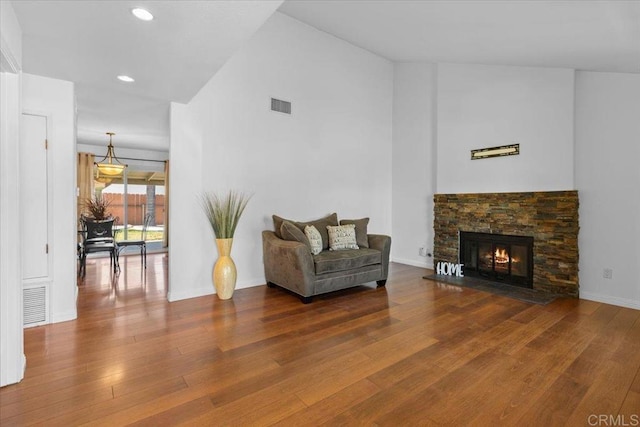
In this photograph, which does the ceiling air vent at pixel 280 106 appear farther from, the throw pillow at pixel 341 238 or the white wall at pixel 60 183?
the white wall at pixel 60 183

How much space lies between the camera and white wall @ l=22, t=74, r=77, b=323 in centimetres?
312

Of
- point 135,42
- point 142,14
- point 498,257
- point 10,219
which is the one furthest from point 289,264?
point 498,257

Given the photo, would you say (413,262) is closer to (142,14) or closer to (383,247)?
(383,247)

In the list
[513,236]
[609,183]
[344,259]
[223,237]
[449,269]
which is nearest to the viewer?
[609,183]

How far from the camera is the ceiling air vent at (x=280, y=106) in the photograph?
466cm

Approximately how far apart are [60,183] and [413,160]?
5207mm

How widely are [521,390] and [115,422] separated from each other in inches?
93.3

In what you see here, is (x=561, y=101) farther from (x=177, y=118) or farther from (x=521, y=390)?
(x=177, y=118)

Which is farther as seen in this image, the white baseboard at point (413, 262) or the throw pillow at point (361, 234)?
the white baseboard at point (413, 262)

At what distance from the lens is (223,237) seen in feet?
12.9

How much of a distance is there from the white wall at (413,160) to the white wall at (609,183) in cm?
214

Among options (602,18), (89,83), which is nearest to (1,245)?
(89,83)

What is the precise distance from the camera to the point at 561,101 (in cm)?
401
